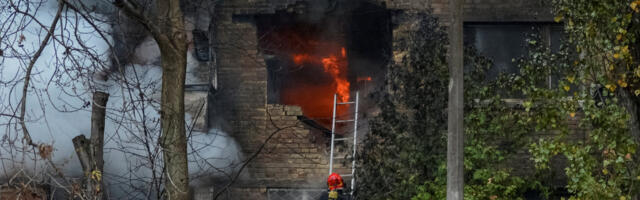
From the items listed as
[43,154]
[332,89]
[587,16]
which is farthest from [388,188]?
[43,154]

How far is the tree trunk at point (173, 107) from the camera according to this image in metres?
8.13

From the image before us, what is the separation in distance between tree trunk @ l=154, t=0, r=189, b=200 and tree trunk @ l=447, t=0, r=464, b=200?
2637mm

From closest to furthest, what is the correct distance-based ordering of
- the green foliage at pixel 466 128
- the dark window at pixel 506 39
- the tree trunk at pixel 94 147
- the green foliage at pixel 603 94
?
the green foliage at pixel 603 94
the tree trunk at pixel 94 147
the green foliage at pixel 466 128
the dark window at pixel 506 39

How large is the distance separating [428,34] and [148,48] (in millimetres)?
4072

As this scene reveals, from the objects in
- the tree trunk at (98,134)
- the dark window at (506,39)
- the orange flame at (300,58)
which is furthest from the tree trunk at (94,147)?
the dark window at (506,39)

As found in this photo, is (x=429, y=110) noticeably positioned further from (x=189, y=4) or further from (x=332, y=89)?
(x=189, y=4)

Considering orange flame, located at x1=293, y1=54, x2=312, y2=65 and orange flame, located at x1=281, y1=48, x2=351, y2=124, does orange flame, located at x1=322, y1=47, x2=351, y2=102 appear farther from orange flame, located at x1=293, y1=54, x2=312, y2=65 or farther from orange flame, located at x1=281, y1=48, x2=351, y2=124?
orange flame, located at x1=293, y1=54, x2=312, y2=65

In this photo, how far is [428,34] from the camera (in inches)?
452

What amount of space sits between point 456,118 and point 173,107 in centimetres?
281

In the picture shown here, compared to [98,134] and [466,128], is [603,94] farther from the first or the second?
[98,134]

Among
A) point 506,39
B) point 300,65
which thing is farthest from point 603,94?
point 300,65

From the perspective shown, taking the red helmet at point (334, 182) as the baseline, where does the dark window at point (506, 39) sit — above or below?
above

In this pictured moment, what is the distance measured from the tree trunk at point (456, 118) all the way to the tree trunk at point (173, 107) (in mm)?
2637

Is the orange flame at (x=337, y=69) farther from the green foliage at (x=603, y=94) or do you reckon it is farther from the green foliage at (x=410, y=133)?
the green foliage at (x=603, y=94)
